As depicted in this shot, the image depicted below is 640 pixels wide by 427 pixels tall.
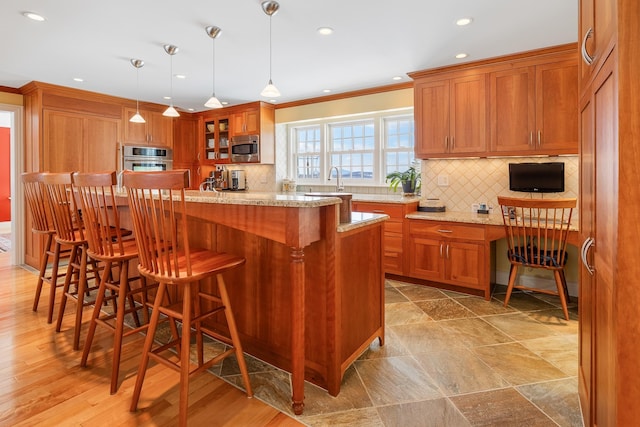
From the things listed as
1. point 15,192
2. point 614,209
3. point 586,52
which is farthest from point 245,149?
point 614,209

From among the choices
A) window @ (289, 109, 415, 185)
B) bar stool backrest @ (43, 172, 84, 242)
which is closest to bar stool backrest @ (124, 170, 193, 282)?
bar stool backrest @ (43, 172, 84, 242)

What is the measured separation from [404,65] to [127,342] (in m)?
3.67

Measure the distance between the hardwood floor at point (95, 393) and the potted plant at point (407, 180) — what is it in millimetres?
3228

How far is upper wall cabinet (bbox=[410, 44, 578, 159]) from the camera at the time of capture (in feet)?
A: 11.0

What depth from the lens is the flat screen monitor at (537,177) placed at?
353 centimetres

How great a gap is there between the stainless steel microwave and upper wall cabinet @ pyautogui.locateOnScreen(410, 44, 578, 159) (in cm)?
263

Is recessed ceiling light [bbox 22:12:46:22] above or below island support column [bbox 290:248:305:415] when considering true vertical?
above

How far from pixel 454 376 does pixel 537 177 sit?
96.5 inches

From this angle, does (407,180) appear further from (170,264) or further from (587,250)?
(170,264)

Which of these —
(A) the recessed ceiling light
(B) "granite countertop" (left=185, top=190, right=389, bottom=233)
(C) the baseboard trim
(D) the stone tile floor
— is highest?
(A) the recessed ceiling light

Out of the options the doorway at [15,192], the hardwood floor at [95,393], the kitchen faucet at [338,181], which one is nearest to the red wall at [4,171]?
the doorway at [15,192]

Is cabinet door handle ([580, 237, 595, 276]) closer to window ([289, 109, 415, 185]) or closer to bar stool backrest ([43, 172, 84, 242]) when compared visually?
bar stool backrest ([43, 172, 84, 242])

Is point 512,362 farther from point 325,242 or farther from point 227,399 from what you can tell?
point 227,399

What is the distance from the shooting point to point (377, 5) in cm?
262
